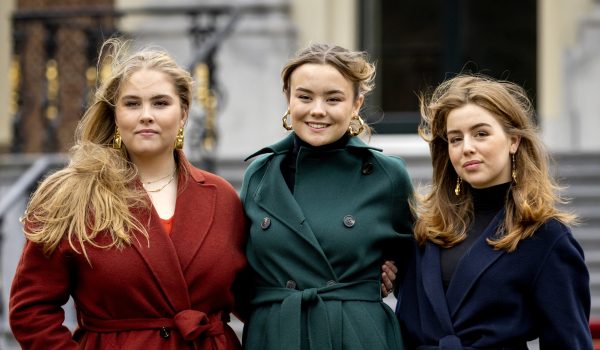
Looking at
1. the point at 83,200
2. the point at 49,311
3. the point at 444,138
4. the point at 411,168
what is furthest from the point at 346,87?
the point at 411,168

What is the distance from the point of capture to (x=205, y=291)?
4520mm

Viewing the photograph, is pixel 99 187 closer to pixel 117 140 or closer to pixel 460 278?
pixel 117 140

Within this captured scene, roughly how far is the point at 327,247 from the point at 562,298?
0.91 meters

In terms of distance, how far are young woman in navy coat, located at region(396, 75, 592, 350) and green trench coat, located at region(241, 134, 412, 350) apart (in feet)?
0.45

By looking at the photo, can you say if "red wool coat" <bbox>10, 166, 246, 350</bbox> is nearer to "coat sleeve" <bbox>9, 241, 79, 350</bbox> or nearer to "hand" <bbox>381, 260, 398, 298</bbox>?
"coat sleeve" <bbox>9, 241, 79, 350</bbox>

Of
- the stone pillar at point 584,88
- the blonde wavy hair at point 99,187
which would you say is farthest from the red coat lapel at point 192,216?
the stone pillar at point 584,88

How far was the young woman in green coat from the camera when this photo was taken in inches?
182

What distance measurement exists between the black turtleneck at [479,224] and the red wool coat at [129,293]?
84 centimetres

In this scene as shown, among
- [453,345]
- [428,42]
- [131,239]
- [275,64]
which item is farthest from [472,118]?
[428,42]

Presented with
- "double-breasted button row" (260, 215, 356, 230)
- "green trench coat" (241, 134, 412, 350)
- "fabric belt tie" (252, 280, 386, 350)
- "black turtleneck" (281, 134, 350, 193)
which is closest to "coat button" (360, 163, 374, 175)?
"green trench coat" (241, 134, 412, 350)

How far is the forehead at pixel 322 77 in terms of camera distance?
468 centimetres

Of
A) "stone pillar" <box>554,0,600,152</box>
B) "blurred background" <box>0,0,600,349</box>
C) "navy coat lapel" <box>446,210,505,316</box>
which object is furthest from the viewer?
"stone pillar" <box>554,0,600,152</box>

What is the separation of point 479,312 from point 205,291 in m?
1.01

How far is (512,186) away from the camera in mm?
4547
